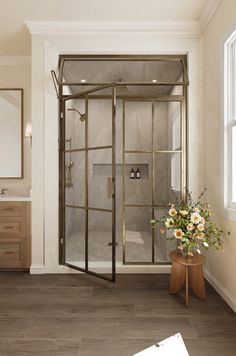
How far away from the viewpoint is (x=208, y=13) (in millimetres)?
2719

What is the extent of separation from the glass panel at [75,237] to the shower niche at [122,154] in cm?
1

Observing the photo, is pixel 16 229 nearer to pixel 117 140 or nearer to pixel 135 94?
pixel 117 140

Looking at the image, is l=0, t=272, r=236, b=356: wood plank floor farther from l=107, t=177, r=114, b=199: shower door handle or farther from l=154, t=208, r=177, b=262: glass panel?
l=107, t=177, r=114, b=199: shower door handle

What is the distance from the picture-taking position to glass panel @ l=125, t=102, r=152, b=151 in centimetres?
302

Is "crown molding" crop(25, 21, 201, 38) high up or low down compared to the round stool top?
up

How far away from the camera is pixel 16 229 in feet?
10.2

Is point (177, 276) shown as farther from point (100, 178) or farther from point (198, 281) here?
point (100, 178)

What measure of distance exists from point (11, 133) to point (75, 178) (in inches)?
54.8

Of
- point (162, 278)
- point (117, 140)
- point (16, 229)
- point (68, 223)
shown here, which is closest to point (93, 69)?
point (117, 140)

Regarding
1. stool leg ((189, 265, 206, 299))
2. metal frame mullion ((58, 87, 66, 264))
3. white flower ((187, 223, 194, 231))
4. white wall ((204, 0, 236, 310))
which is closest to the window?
white wall ((204, 0, 236, 310))

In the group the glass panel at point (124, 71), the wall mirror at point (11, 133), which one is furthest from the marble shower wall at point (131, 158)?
the wall mirror at point (11, 133)

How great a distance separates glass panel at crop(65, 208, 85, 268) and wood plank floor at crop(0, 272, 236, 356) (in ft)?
0.91

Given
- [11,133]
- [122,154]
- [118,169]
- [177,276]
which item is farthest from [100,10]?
[177,276]

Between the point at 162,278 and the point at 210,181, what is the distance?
1.21 metres
